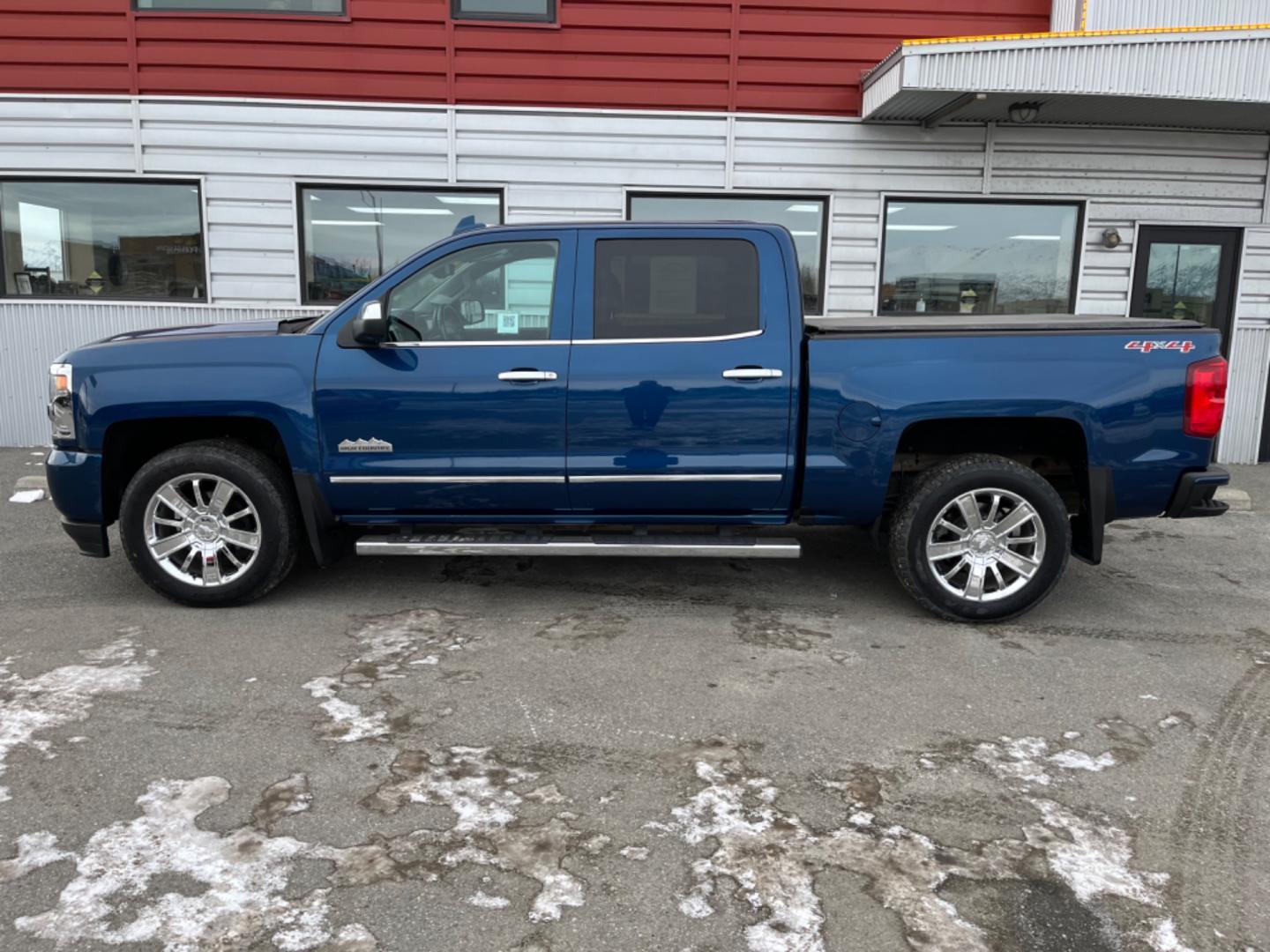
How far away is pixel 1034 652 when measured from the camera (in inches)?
169

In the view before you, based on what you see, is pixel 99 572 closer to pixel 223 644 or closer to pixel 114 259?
pixel 223 644

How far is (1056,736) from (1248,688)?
118 cm

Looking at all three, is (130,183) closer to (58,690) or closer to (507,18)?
(507,18)

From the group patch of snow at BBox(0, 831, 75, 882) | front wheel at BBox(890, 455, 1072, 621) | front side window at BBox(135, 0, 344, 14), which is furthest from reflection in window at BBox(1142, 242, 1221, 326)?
patch of snow at BBox(0, 831, 75, 882)

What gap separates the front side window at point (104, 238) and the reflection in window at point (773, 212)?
4409 millimetres

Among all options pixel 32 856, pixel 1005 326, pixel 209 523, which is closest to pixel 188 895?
pixel 32 856

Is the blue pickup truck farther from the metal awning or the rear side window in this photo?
the metal awning

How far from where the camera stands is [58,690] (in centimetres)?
371

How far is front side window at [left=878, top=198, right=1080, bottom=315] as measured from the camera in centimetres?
899

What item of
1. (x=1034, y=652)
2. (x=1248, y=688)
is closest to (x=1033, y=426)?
(x=1034, y=652)

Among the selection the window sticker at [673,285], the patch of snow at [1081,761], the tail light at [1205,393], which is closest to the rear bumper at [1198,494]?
the tail light at [1205,393]

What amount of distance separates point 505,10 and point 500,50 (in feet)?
1.39

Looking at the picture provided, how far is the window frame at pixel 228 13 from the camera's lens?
8.42 metres

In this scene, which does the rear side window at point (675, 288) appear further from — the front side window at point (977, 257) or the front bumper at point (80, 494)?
the front side window at point (977, 257)
